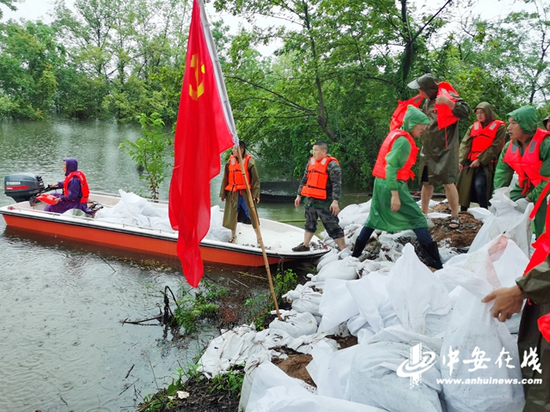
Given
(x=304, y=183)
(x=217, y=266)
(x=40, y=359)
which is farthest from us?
(x=217, y=266)

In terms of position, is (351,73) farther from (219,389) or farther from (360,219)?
(219,389)

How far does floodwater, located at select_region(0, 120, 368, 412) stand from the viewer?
379 centimetres

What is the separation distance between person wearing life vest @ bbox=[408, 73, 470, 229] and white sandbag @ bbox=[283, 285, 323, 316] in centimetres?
248

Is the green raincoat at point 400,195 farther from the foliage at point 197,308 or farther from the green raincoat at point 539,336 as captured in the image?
the green raincoat at point 539,336

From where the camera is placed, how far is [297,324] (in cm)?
384

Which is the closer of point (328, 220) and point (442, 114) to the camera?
point (442, 114)

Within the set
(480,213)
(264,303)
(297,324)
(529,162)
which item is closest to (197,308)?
(264,303)

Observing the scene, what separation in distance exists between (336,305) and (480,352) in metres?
1.37

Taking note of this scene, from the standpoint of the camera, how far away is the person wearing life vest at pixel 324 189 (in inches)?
236

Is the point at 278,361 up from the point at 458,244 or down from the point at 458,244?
down

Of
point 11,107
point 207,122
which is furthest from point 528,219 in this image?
point 11,107

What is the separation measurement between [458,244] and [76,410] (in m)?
4.53

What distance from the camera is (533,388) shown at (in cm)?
184

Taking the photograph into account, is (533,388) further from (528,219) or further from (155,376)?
(155,376)
